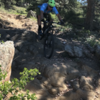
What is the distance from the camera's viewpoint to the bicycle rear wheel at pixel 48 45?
487cm

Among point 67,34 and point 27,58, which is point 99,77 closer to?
point 27,58

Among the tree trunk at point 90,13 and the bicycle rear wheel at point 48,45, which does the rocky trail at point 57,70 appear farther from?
the tree trunk at point 90,13

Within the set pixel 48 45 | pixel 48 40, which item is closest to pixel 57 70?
pixel 48 45

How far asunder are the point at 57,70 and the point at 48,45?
4.31 ft

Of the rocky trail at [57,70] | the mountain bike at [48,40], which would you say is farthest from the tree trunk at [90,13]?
the mountain bike at [48,40]

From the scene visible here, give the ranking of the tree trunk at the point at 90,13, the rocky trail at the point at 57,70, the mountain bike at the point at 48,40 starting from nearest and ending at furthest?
the rocky trail at the point at 57,70 → the mountain bike at the point at 48,40 → the tree trunk at the point at 90,13

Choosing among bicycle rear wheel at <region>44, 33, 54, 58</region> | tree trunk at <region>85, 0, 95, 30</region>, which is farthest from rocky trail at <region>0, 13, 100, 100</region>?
tree trunk at <region>85, 0, 95, 30</region>

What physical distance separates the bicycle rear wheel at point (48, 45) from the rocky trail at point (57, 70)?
22 cm

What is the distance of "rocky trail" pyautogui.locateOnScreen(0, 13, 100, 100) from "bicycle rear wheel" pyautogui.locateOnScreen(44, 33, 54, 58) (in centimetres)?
22

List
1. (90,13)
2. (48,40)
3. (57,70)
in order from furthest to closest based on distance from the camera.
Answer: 1. (90,13)
2. (48,40)
3. (57,70)

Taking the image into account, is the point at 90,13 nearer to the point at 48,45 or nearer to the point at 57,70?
the point at 48,45

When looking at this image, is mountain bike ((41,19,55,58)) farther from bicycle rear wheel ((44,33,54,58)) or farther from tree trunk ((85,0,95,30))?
tree trunk ((85,0,95,30))

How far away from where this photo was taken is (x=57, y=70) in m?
4.14

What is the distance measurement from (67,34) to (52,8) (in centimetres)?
378
